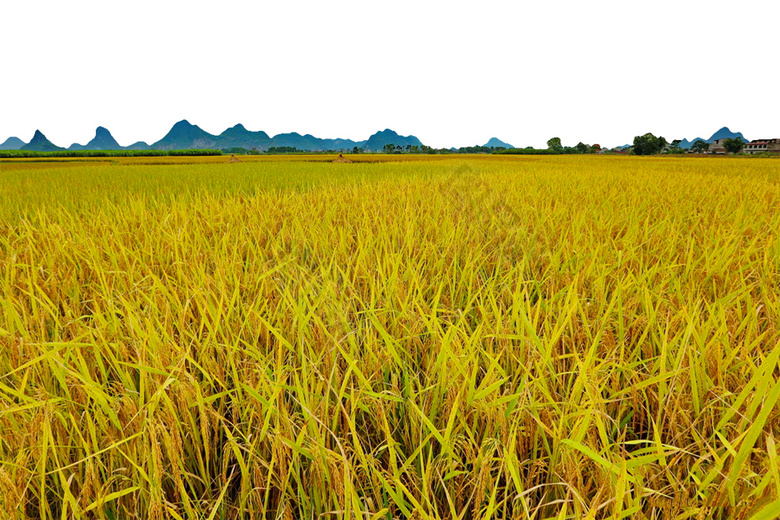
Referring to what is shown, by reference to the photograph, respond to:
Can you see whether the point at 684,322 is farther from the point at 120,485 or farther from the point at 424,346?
the point at 120,485

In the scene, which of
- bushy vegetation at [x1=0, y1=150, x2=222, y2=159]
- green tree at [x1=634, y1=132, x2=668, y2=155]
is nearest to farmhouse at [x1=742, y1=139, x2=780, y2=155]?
green tree at [x1=634, y1=132, x2=668, y2=155]

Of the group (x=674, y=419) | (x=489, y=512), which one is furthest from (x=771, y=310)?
(x=489, y=512)

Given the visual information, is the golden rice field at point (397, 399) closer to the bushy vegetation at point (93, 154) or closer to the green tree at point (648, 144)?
the bushy vegetation at point (93, 154)

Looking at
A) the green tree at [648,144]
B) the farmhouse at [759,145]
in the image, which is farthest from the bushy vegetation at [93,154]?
the farmhouse at [759,145]

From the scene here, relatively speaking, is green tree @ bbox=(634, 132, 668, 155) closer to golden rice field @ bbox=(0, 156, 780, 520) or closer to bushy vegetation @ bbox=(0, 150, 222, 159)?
bushy vegetation @ bbox=(0, 150, 222, 159)

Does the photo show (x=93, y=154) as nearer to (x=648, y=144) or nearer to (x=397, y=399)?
(x=397, y=399)

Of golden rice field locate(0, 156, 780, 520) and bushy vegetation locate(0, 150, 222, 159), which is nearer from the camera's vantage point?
golden rice field locate(0, 156, 780, 520)

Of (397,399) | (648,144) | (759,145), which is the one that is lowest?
(397,399)

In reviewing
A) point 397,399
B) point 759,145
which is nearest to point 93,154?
point 397,399

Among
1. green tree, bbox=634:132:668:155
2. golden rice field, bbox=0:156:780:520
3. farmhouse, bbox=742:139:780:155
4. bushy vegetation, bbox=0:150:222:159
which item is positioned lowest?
golden rice field, bbox=0:156:780:520

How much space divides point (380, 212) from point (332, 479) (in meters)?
1.90

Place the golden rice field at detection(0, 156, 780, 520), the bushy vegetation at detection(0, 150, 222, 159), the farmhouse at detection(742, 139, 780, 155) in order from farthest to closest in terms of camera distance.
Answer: the farmhouse at detection(742, 139, 780, 155) → the bushy vegetation at detection(0, 150, 222, 159) → the golden rice field at detection(0, 156, 780, 520)

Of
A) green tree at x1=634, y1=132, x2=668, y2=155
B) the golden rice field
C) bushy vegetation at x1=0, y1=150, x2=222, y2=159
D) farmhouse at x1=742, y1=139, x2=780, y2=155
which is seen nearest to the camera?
the golden rice field

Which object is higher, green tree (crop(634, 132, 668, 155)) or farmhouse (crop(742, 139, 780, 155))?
farmhouse (crop(742, 139, 780, 155))
